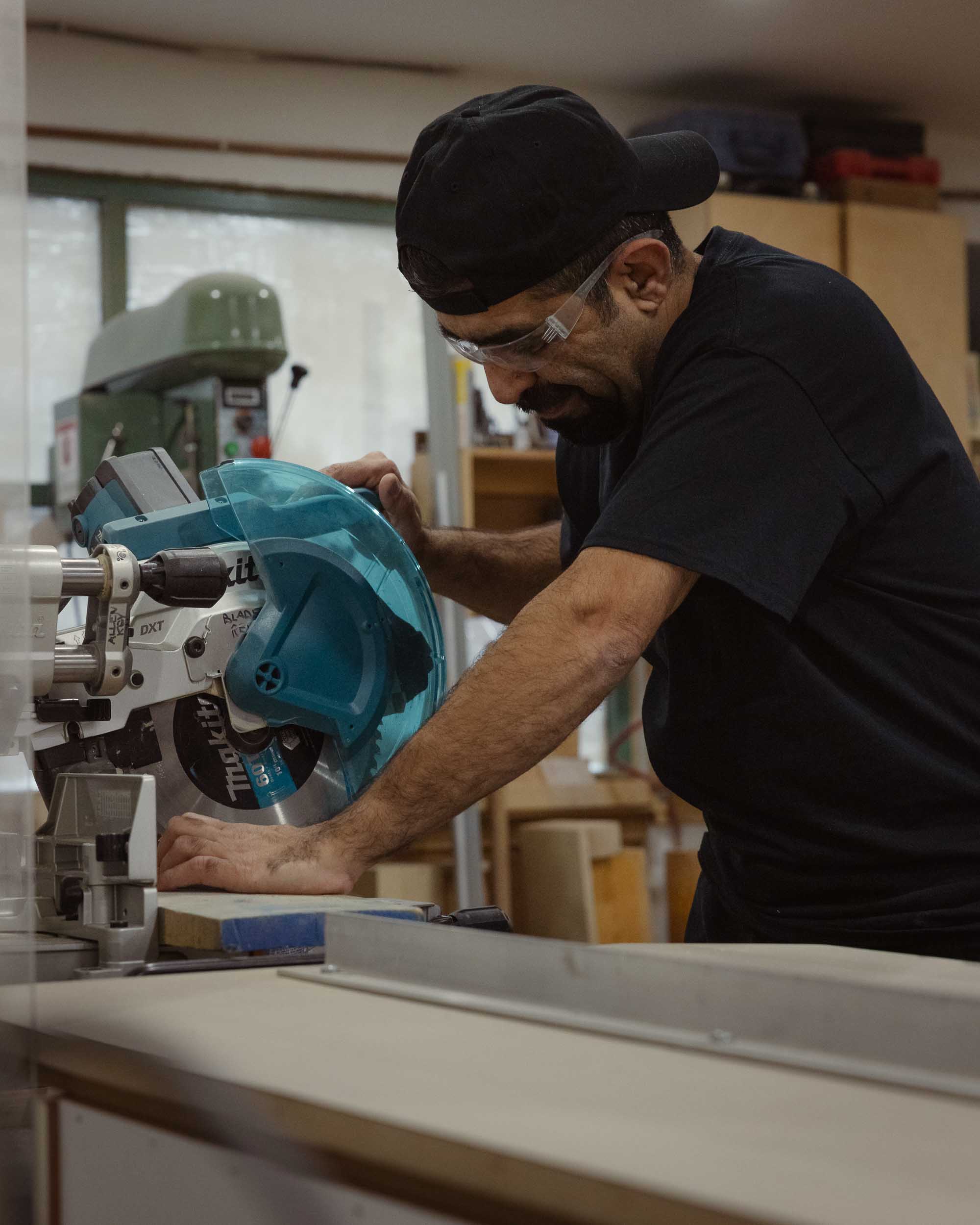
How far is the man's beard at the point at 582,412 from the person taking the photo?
1413 millimetres

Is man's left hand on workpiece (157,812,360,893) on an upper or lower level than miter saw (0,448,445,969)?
lower

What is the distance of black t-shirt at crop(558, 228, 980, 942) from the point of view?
1169 mm

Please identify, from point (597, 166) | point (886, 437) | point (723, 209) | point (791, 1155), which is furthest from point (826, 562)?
point (723, 209)

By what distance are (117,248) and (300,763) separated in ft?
11.4

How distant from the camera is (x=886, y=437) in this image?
4.02 feet

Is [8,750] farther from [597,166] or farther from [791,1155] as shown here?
[597,166]

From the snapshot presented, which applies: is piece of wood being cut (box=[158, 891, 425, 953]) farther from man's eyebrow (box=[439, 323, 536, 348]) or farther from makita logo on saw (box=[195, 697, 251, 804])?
man's eyebrow (box=[439, 323, 536, 348])

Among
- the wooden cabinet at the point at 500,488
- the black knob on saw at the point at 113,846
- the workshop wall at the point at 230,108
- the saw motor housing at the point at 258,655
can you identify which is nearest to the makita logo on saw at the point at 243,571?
the saw motor housing at the point at 258,655

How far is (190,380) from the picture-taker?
3146mm

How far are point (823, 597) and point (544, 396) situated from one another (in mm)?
357

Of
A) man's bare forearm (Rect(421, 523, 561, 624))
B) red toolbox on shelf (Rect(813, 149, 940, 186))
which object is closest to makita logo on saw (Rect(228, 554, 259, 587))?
man's bare forearm (Rect(421, 523, 561, 624))

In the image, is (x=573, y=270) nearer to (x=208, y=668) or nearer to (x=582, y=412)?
(x=582, y=412)

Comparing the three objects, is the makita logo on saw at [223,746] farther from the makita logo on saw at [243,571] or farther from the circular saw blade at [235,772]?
the makita logo on saw at [243,571]

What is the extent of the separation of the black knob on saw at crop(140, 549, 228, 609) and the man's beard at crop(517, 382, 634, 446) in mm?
443
